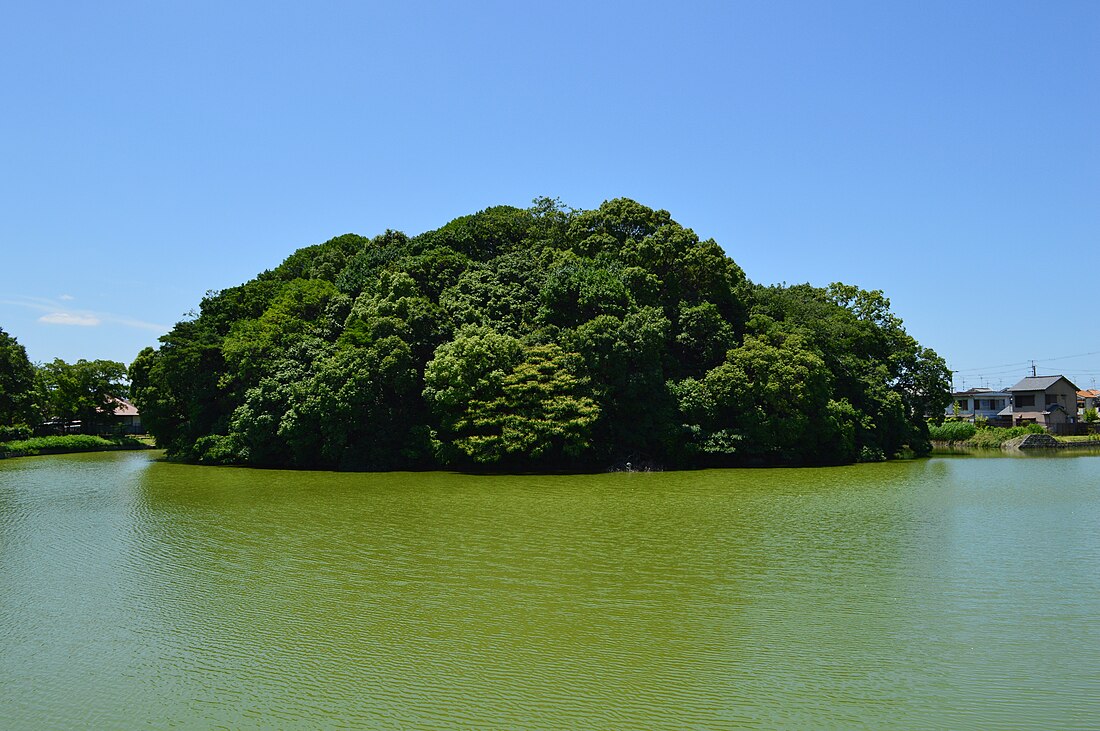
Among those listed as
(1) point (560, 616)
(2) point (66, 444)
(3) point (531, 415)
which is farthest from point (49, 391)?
(1) point (560, 616)

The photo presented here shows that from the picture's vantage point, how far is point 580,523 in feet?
53.0

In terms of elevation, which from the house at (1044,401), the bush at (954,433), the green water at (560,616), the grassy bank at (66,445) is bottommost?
the green water at (560,616)

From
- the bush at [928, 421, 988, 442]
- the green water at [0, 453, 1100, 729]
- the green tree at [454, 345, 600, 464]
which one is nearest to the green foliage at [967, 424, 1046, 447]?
the bush at [928, 421, 988, 442]

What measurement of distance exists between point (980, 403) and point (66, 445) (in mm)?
67304

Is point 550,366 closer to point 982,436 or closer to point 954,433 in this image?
point 954,433

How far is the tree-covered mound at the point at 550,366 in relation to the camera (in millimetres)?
27594

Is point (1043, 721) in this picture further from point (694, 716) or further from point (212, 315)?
point (212, 315)

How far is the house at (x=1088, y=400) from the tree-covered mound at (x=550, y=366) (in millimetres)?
37510

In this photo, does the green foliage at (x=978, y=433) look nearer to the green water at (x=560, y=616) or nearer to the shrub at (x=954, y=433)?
the shrub at (x=954, y=433)

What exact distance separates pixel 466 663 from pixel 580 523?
8576mm

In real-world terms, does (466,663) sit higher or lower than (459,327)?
lower

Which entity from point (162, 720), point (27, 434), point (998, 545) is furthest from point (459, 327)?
point (27, 434)

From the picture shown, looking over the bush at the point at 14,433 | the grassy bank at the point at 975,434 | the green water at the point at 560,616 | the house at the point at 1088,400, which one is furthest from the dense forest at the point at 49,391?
the house at the point at 1088,400

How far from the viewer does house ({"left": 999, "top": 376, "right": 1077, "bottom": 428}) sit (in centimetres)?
4953
